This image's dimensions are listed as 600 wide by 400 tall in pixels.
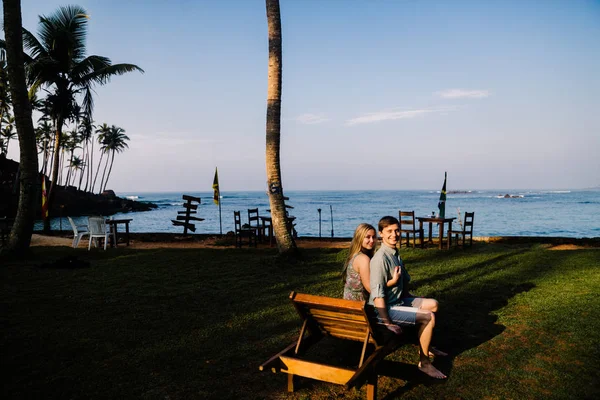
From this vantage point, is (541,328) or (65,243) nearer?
(541,328)

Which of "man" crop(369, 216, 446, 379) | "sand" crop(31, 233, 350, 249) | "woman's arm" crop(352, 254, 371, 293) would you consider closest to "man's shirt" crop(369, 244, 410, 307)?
"man" crop(369, 216, 446, 379)

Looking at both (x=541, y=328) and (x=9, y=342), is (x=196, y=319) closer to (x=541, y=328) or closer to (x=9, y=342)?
(x=9, y=342)

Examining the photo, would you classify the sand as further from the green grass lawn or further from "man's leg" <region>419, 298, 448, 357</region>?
"man's leg" <region>419, 298, 448, 357</region>

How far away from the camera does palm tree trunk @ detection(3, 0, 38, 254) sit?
962 centimetres

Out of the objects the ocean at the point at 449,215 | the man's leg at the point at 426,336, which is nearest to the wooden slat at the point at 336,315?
the man's leg at the point at 426,336

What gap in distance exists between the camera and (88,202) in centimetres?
5328

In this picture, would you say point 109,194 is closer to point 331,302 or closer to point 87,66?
point 87,66

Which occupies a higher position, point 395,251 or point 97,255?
point 395,251

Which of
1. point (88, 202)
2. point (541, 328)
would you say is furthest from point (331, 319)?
point (88, 202)

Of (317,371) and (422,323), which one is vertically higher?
(422,323)

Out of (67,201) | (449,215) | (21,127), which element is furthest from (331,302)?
(449,215)

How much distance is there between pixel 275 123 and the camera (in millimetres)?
10180

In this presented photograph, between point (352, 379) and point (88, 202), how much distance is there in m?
57.3

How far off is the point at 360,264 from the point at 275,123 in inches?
262
